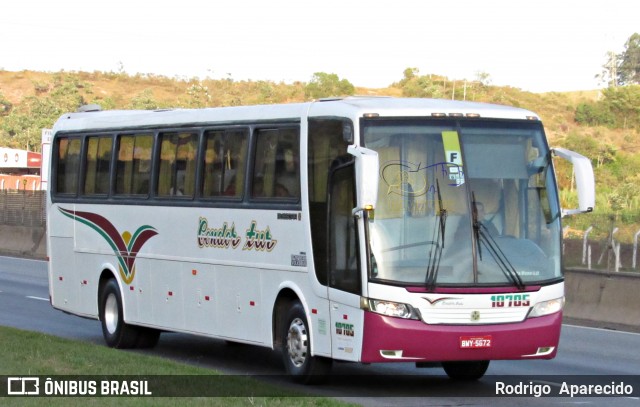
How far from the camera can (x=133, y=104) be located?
102m

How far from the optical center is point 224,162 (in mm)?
15789

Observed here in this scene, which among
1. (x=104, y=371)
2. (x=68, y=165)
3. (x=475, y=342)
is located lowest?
(x=104, y=371)

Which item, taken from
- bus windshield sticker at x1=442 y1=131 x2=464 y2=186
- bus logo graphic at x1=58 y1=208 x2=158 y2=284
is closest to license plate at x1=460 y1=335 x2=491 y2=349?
bus windshield sticker at x1=442 y1=131 x2=464 y2=186

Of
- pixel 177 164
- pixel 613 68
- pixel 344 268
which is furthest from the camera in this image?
pixel 613 68

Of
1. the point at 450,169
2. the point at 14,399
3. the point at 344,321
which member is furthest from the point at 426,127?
the point at 14,399

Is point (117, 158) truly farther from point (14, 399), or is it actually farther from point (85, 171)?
point (14, 399)

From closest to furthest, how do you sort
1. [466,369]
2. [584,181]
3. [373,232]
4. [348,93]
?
[373,232], [584,181], [466,369], [348,93]

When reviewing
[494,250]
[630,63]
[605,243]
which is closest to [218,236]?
[494,250]

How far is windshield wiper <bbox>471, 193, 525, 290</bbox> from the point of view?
12.8 metres

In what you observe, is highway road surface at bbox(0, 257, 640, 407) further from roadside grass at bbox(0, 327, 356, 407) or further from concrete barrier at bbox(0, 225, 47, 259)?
concrete barrier at bbox(0, 225, 47, 259)

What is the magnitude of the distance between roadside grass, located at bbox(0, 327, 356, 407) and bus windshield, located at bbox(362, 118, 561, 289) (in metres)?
1.72

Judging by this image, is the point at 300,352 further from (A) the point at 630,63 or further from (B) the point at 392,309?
(A) the point at 630,63

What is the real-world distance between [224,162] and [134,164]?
102 inches

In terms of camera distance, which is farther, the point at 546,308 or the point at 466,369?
the point at 466,369
